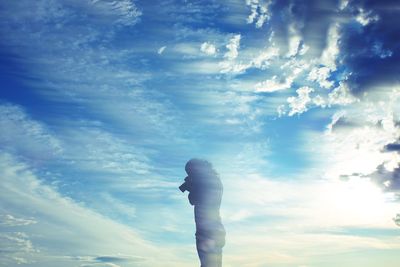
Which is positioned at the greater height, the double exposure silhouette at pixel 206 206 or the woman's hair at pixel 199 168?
the woman's hair at pixel 199 168

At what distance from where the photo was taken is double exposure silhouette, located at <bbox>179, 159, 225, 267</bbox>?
77.7 ft

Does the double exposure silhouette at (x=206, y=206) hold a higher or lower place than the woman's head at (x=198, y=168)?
lower

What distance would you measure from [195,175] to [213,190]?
1.14 metres

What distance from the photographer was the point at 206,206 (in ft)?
78.5

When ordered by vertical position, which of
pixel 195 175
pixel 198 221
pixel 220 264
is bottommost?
pixel 220 264

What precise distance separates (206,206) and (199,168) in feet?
6.16

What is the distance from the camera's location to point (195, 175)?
23.8 m

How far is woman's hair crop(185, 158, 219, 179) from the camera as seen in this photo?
2369 cm

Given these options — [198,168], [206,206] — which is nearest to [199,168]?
[198,168]

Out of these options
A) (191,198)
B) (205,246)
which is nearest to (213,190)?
(191,198)

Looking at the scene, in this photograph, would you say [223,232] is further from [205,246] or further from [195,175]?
[195,175]

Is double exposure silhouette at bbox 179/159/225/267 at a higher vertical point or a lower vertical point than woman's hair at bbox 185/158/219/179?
lower

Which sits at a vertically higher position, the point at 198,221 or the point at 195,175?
the point at 195,175

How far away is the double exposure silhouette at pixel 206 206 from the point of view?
23688mm
